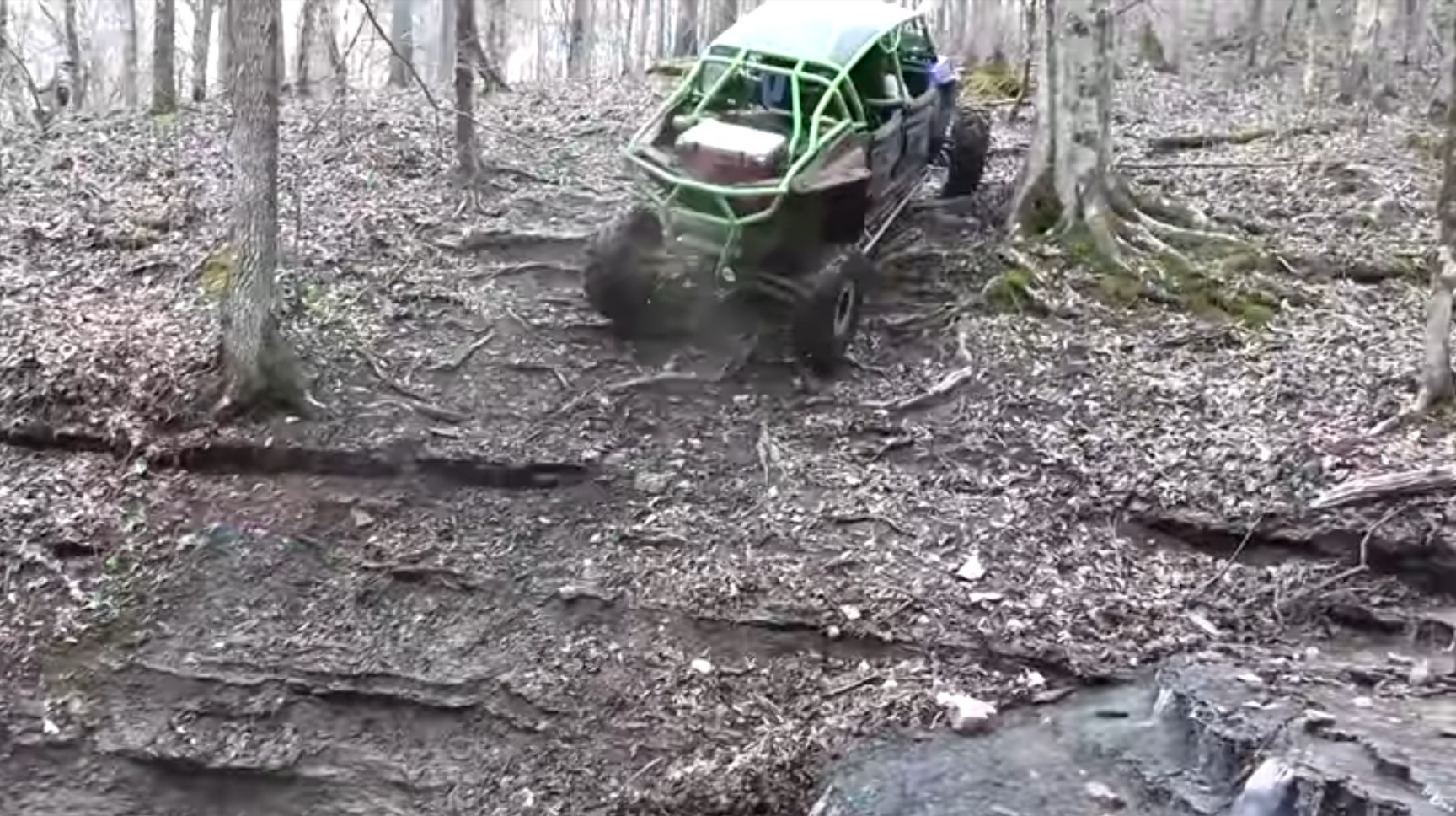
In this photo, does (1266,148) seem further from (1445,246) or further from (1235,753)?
(1235,753)

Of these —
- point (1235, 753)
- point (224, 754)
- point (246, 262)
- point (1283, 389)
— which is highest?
point (246, 262)

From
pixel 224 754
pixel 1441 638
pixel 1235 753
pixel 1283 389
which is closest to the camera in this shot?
pixel 1235 753

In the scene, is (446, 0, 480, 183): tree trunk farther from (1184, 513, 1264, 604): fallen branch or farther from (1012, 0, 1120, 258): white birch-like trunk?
(1184, 513, 1264, 604): fallen branch

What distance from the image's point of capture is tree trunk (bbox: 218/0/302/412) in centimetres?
731

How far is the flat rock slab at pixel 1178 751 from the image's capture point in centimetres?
463

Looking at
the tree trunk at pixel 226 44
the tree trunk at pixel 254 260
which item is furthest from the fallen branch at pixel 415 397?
the tree trunk at pixel 226 44

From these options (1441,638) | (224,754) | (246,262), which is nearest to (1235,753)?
(1441,638)

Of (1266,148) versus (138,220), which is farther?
(1266,148)

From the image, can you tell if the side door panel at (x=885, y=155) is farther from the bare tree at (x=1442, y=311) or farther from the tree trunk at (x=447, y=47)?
the tree trunk at (x=447, y=47)

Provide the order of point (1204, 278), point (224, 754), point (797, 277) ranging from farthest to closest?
point (1204, 278), point (797, 277), point (224, 754)

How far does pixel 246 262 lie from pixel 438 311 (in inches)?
59.1

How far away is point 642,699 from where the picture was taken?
592cm

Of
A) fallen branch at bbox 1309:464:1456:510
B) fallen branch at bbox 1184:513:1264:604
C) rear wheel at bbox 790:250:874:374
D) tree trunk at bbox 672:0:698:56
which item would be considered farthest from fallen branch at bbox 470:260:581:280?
tree trunk at bbox 672:0:698:56

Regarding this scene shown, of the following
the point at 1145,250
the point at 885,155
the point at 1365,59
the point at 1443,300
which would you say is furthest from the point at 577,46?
the point at 1443,300
